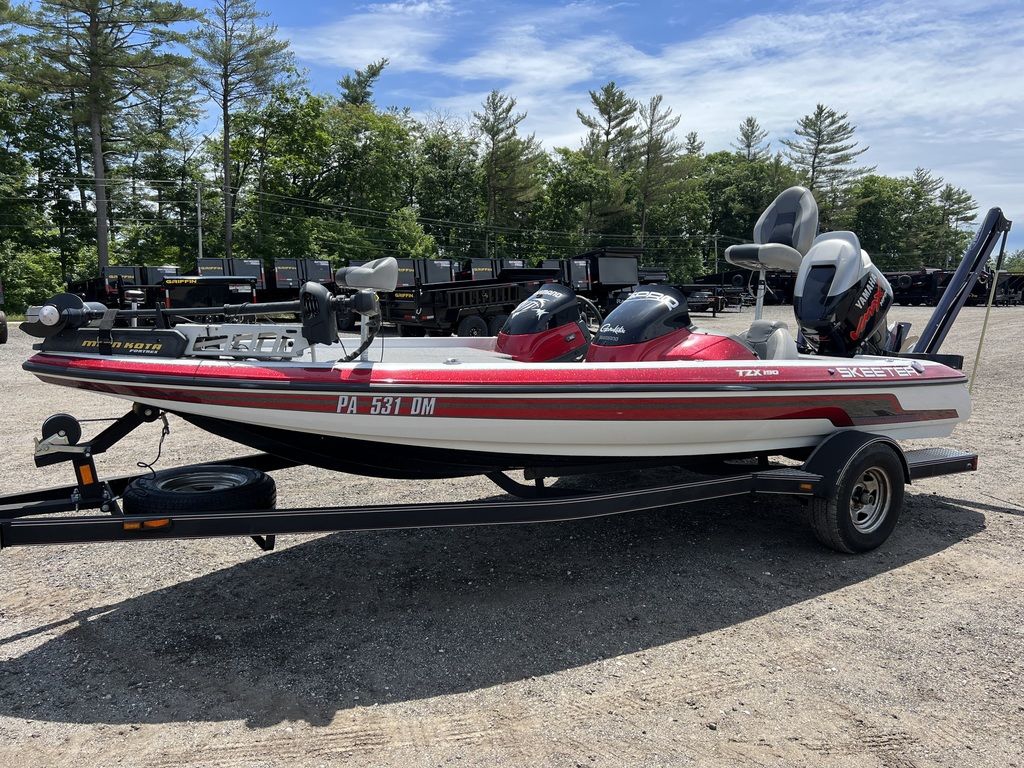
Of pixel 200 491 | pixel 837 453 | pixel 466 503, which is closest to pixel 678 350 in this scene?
pixel 837 453

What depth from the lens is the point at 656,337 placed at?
4059mm

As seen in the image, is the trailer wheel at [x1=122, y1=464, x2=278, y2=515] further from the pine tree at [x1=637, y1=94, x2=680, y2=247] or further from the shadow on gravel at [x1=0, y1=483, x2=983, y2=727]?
the pine tree at [x1=637, y1=94, x2=680, y2=247]

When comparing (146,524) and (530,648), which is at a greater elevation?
(146,524)

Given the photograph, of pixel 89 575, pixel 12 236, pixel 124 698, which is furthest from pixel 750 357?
pixel 12 236

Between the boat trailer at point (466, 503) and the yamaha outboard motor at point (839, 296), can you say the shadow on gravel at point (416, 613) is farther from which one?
the yamaha outboard motor at point (839, 296)

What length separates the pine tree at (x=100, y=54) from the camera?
26.8 metres

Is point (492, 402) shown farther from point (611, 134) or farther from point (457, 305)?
point (611, 134)

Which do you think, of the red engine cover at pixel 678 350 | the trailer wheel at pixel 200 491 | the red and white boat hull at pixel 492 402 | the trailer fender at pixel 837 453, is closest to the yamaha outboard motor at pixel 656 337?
the red engine cover at pixel 678 350

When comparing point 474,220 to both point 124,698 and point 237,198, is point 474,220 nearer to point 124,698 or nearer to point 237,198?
point 237,198

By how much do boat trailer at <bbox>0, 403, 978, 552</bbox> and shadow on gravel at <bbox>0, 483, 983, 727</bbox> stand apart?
35 cm

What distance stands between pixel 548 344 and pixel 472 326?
10.6 metres

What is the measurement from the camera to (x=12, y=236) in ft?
103

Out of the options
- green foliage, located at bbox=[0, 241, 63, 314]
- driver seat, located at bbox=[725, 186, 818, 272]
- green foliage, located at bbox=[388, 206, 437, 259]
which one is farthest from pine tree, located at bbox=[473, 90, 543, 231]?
driver seat, located at bbox=[725, 186, 818, 272]

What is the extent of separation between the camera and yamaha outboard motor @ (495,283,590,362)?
4480mm
